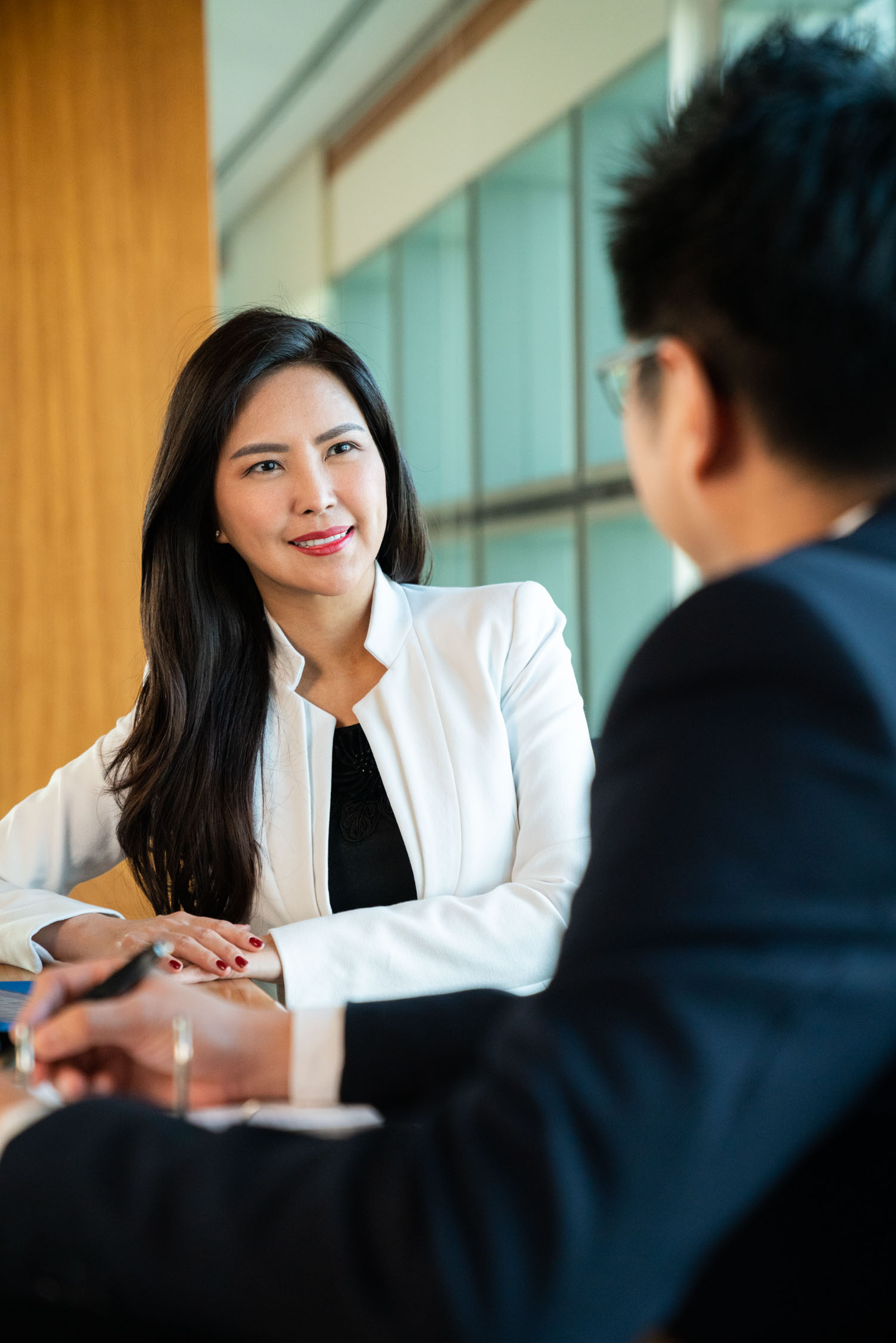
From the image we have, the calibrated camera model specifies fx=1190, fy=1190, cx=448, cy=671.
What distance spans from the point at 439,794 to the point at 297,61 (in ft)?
20.6

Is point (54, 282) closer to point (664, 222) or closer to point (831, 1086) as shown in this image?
point (664, 222)

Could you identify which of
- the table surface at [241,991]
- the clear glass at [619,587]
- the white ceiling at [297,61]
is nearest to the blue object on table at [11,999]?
the table surface at [241,991]

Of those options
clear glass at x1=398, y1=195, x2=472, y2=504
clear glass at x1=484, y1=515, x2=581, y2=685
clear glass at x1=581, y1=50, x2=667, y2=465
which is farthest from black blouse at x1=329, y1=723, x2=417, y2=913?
clear glass at x1=398, y1=195, x2=472, y2=504

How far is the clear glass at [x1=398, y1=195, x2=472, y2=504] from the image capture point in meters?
6.58

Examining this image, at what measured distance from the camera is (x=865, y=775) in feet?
1.89

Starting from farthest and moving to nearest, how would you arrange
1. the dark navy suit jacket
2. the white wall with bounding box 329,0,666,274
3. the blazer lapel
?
the white wall with bounding box 329,0,666,274 → the blazer lapel → the dark navy suit jacket

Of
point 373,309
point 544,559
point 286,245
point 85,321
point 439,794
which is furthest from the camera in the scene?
point 286,245

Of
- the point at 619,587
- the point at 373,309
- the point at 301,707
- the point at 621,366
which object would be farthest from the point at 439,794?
the point at 373,309

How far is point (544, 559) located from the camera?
19.5 feet

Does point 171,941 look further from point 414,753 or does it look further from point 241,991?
point 414,753

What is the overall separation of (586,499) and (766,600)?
4.88m

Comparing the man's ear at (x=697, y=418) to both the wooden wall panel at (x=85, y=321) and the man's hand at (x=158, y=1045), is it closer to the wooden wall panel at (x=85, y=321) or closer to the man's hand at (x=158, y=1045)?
the man's hand at (x=158, y=1045)

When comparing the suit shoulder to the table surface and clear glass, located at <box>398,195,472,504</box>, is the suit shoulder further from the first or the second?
clear glass, located at <box>398,195,472,504</box>

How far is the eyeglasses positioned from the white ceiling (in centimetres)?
552
